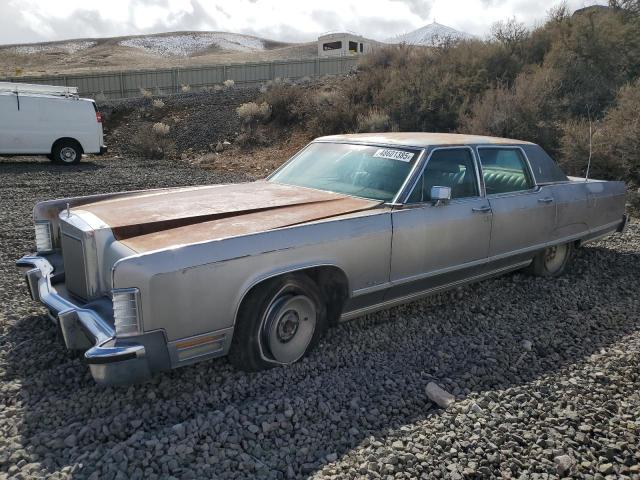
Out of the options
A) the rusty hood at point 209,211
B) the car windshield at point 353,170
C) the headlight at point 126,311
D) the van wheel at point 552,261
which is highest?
the car windshield at point 353,170

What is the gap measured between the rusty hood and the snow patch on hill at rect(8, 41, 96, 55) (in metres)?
76.4

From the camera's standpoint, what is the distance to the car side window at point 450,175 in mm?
4090

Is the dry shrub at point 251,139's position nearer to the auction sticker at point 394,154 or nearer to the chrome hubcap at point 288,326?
the auction sticker at point 394,154

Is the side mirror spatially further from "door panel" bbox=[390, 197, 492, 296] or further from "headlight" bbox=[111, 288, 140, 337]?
"headlight" bbox=[111, 288, 140, 337]

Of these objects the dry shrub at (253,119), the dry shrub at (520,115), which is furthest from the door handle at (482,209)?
the dry shrub at (253,119)

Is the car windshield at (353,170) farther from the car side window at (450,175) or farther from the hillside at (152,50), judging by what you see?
the hillside at (152,50)

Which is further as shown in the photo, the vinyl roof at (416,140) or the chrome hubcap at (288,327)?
the vinyl roof at (416,140)

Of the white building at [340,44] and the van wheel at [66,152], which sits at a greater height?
the white building at [340,44]

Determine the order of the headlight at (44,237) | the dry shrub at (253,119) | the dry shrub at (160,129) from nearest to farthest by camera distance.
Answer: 1. the headlight at (44,237)
2. the dry shrub at (253,119)
3. the dry shrub at (160,129)

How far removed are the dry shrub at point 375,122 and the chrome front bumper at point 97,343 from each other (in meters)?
12.4

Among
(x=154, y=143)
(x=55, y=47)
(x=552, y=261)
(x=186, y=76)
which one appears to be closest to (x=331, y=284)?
(x=552, y=261)

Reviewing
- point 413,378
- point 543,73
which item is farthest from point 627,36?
point 413,378

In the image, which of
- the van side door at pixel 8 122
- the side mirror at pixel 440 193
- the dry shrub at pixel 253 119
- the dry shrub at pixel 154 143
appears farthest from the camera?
the dry shrub at pixel 253 119

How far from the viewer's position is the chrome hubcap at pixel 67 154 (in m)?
14.0
